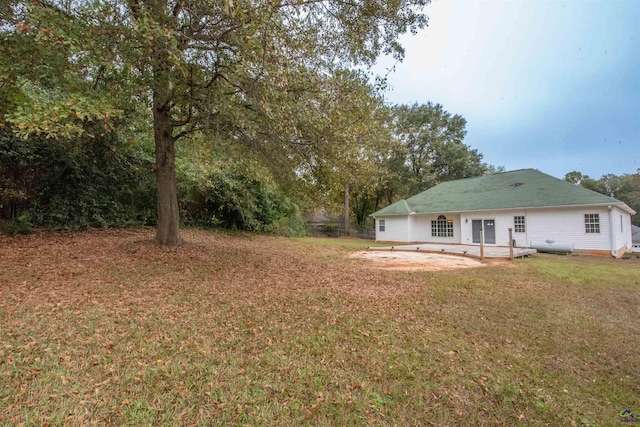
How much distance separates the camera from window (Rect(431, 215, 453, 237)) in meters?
18.3

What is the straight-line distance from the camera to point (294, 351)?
319 centimetres

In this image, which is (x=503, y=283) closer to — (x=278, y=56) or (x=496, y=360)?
(x=496, y=360)

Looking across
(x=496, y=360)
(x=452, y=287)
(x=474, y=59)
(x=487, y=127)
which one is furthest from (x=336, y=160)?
(x=487, y=127)

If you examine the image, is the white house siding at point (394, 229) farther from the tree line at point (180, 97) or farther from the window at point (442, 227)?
the tree line at point (180, 97)

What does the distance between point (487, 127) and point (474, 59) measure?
766 inches

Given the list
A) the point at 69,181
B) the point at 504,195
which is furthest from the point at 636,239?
the point at 69,181

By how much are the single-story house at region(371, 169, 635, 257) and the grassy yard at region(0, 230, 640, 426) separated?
283 inches

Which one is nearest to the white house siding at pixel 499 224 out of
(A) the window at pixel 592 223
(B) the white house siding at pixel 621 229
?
(A) the window at pixel 592 223

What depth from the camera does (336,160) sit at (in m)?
6.54

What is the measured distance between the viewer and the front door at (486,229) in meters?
16.1

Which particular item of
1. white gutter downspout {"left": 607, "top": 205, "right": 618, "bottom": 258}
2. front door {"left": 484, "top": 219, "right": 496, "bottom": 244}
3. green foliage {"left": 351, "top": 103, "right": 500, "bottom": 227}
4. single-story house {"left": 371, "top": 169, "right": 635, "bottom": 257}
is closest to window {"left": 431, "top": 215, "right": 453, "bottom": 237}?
single-story house {"left": 371, "top": 169, "right": 635, "bottom": 257}

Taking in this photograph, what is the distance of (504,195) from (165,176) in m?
16.8

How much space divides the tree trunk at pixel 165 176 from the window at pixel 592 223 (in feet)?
55.5

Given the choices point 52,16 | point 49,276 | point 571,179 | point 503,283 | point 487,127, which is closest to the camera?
point 52,16
